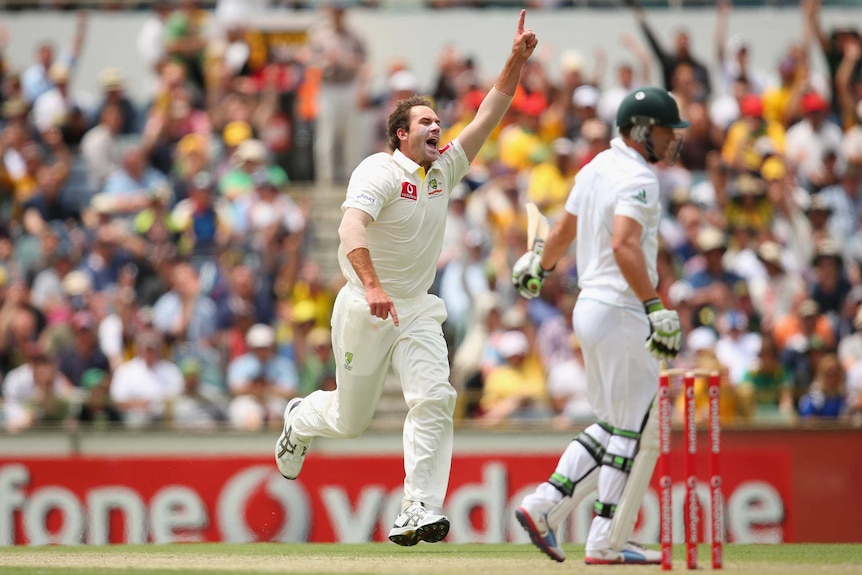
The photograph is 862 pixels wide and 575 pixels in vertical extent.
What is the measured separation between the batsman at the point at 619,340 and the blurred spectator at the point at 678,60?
9.55 m

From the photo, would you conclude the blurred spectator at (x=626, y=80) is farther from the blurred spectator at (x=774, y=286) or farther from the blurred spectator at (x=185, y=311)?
the blurred spectator at (x=185, y=311)

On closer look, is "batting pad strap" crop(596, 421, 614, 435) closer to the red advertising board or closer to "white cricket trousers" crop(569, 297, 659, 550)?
"white cricket trousers" crop(569, 297, 659, 550)

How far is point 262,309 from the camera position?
50.1 ft

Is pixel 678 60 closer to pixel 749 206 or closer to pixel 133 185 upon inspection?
pixel 749 206

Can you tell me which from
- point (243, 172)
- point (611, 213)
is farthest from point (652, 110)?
point (243, 172)

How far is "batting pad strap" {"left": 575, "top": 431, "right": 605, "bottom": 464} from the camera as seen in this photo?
8297 millimetres

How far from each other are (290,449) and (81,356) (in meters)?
5.70

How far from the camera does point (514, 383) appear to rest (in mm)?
14031

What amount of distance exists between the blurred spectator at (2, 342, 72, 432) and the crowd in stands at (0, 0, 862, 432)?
2 cm

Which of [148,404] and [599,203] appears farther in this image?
[148,404]

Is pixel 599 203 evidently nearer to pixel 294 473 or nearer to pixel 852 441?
pixel 294 473

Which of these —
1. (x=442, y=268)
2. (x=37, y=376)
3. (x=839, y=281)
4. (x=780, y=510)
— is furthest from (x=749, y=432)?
(x=37, y=376)

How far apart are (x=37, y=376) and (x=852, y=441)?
7.21 metres

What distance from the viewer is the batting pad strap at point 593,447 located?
8297 millimetres
